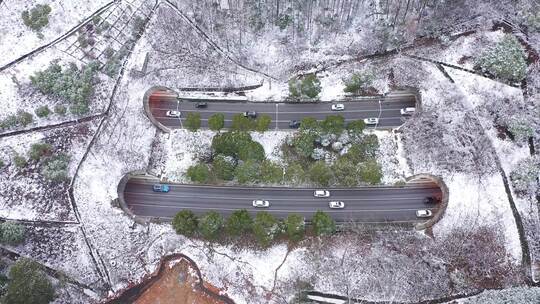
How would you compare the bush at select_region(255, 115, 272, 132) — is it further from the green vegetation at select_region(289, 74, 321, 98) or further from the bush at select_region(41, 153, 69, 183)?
the bush at select_region(41, 153, 69, 183)

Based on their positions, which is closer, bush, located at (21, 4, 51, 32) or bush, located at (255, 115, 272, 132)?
bush, located at (255, 115, 272, 132)

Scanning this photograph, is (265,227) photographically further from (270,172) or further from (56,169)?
(56,169)

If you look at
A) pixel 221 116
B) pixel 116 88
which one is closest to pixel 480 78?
pixel 221 116

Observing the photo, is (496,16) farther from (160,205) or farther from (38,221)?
(38,221)

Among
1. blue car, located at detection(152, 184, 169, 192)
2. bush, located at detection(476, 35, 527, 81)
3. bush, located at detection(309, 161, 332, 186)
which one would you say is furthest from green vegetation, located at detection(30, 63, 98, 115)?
bush, located at detection(476, 35, 527, 81)

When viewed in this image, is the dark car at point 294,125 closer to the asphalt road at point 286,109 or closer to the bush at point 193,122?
the asphalt road at point 286,109

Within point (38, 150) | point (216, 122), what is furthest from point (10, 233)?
point (216, 122)
